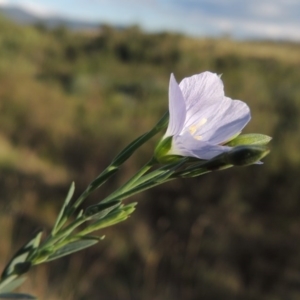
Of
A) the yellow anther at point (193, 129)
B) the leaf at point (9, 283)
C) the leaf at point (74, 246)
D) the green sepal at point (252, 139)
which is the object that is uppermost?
the yellow anther at point (193, 129)

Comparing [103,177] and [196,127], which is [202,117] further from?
[103,177]

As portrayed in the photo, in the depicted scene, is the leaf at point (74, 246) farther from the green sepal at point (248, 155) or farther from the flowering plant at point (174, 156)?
the green sepal at point (248, 155)

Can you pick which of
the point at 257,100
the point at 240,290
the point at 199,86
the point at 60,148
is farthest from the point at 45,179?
the point at 199,86

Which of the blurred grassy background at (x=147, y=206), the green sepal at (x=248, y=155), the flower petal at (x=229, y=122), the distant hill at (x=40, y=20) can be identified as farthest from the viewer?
the distant hill at (x=40, y=20)

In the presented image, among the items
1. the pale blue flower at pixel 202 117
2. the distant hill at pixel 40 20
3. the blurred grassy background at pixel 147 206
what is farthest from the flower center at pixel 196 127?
the distant hill at pixel 40 20

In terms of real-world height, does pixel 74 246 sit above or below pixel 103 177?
below

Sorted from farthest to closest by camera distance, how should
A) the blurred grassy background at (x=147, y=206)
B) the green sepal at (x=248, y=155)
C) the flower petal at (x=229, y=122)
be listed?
the blurred grassy background at (x=147, y=206), the flower petal at (x=229, y=122), the green sepal at (x=248, y=155)

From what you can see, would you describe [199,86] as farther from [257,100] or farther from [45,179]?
[257,100]

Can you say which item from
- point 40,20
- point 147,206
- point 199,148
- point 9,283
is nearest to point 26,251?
point 9,283
